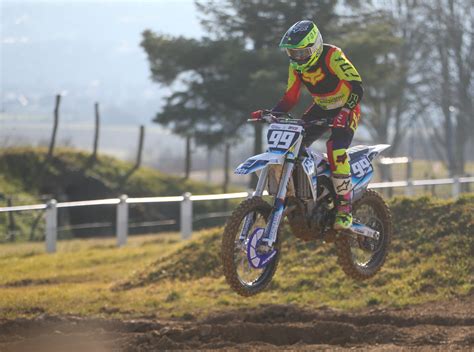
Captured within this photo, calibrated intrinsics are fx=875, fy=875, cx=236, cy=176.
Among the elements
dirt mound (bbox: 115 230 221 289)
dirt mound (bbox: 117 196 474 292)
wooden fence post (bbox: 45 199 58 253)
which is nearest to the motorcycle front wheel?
dirt mound (bbox: 117 196 474 292)

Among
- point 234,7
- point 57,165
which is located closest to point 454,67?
point 234,7

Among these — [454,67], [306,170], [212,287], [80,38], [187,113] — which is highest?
[80,38]

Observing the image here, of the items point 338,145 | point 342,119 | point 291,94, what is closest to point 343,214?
point 338,145

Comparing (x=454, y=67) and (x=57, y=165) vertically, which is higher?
(x=454, y=67)

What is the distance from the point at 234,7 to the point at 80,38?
34259mm

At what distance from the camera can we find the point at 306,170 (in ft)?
30.2

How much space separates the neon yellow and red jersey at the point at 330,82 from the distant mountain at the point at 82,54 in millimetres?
17989

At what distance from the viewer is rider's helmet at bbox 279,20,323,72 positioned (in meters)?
9.01

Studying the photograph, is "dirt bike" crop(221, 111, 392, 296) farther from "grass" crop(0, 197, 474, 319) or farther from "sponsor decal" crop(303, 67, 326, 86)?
"grass" crop(0, 197, 474, 319)

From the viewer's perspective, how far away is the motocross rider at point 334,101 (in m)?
9.45

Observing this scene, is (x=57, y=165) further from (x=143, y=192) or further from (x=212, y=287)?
(x=212, y=287)

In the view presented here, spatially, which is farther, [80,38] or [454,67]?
[80,38]

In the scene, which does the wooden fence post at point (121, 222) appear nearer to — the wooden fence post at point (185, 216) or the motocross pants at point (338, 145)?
the wooden fence post at point (185, 216)

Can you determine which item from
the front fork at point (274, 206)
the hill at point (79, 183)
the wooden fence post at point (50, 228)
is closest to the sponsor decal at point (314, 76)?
the front fork at point (274, 206)
